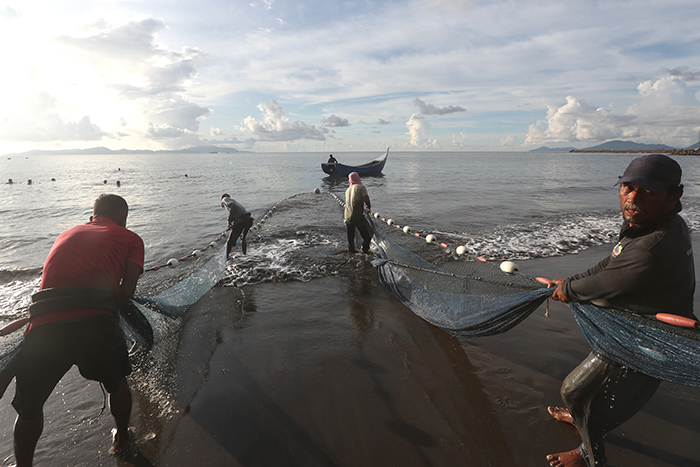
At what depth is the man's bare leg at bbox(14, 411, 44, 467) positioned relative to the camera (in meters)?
2.05

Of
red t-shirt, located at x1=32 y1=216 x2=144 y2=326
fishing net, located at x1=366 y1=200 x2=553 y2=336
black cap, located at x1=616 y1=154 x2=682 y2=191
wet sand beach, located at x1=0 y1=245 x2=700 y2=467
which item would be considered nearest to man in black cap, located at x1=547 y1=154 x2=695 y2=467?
black cap, located at x1=616 y1=154 x2=682 y2=191

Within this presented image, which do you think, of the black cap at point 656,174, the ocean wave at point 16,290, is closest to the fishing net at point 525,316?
the black cap at point 656,174

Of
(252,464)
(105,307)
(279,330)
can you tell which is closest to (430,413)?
(252,464)

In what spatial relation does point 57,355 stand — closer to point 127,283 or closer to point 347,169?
point 127,283

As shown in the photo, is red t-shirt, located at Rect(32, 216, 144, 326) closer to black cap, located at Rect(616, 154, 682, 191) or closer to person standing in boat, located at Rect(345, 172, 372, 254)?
black cap, located at Rect(616, 154, 682, 191)

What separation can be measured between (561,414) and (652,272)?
174cm

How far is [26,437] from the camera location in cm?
207

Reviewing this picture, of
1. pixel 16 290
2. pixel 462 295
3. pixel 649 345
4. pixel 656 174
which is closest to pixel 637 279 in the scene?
pixel 649 345

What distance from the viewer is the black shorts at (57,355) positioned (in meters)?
2.01

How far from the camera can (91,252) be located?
7.37ft

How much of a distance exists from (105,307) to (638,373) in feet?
11.7

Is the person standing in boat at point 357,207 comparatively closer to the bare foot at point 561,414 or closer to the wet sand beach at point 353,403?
the wet sand beach at point 353,403

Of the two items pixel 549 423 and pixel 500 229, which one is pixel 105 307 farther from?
pixel 500 229

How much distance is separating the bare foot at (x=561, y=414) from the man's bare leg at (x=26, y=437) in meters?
3.90
